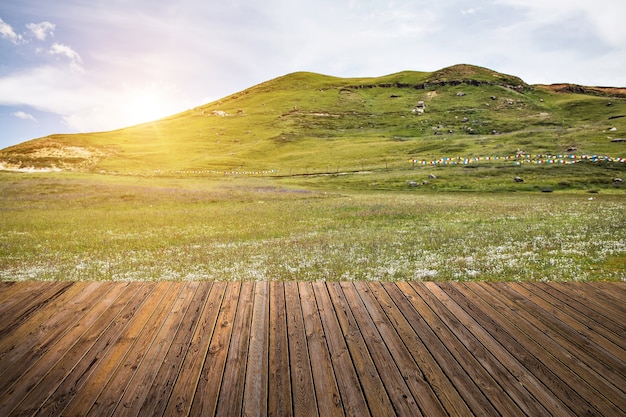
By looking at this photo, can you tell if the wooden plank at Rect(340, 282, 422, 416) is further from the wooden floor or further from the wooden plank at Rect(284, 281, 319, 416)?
the wooden plank at Rect(284, 281, 319, 416)

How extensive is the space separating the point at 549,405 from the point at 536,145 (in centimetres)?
9250

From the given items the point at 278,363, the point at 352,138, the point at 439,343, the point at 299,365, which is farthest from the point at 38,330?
the point at 352,138

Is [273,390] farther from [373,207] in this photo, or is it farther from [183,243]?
[373,207]

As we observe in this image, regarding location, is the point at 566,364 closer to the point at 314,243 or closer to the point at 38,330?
the point at 38,330

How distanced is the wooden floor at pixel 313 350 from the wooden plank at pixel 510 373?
0.02 meters

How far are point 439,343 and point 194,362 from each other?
401cm

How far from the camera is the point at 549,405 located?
14.1 feet

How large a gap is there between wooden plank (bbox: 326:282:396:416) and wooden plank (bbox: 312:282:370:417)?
7cm

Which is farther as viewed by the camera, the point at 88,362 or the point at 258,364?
the point at 88,362

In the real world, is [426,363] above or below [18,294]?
below

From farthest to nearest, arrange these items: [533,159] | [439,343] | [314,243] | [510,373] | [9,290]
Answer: [533,159] < [314,243] < [9,290] < [439,343] < [510,373]

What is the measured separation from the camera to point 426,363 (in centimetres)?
517

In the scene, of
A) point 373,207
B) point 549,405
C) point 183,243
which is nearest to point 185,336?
point 549,405

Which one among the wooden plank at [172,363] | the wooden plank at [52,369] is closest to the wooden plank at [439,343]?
the wooden plank at [172,363]
